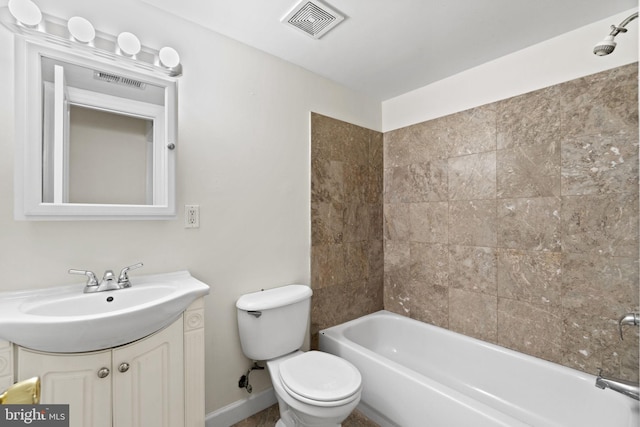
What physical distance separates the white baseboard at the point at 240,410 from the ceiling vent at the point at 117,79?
1794 mm

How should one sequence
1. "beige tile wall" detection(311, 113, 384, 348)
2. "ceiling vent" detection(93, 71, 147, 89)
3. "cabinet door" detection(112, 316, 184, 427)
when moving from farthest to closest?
"beige tile wall" detection(311, 113, 384, 348), "ceiling vent" detection(93, 71, 147, 89), "cabinet door" detection(112, 316, 184, 427)

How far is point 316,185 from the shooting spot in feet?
6.92

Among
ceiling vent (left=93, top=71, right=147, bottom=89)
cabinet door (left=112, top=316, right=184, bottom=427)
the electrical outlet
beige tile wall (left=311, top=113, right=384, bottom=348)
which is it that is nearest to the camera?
cabinet door (left=112, top=316, right=184, bottom=427)

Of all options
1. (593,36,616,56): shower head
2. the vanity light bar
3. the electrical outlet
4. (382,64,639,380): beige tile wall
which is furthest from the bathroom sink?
(593,36,616,56): shower head

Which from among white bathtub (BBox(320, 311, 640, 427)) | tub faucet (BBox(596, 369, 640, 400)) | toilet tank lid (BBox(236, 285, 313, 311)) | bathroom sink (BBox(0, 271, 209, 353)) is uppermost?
bathroom sink (BBox(0, 271, 209, 353))

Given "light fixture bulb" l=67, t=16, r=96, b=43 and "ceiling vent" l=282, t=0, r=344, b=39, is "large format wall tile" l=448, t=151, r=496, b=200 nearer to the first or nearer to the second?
"ceiling vent" l=282, t=0, r=344, b=39

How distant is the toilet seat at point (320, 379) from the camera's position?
1299 millimetres

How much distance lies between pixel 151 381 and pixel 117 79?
4.39 ft

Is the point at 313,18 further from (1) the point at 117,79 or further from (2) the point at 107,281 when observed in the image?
(2) the point at 107,281

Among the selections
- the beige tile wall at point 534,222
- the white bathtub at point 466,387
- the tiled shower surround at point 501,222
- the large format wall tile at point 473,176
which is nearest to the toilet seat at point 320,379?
the white bathtub at point 466,387

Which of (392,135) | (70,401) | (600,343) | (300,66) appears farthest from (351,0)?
(600,343)

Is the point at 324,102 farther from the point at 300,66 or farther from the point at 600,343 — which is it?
the point at 600,343

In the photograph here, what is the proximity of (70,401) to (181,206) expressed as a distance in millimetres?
888

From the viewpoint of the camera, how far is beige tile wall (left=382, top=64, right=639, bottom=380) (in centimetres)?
148
